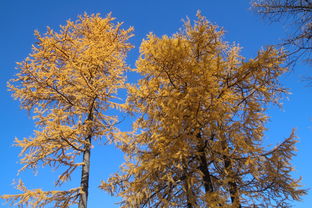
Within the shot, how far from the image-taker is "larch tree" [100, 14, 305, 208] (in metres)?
5.14

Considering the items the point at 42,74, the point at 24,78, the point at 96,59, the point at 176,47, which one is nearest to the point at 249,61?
the point at 176,47

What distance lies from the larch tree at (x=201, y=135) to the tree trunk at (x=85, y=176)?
61 centimetres

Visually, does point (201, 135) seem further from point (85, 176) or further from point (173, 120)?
point (85, 176)

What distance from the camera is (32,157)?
665 centimetres

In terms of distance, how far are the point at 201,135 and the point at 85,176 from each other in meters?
3.41

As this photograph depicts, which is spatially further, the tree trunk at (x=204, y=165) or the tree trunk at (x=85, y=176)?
the tree trunk at (x=85, y=176)

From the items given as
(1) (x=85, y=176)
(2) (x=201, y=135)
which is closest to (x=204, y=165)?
(2) (x=201, y=135)

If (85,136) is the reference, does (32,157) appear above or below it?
below

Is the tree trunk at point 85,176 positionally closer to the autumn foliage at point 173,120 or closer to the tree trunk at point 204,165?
the autumn foliage at point 173,120

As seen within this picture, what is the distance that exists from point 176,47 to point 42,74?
4112 millimetres

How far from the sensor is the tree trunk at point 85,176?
21.4 ft

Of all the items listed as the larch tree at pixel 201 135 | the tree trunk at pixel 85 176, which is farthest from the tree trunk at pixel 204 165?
the tree trunk at pixel 85 176

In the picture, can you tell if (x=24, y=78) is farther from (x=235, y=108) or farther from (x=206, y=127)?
(x=235, y=108)

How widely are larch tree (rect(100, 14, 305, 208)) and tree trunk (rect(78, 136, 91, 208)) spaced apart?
607 mm
